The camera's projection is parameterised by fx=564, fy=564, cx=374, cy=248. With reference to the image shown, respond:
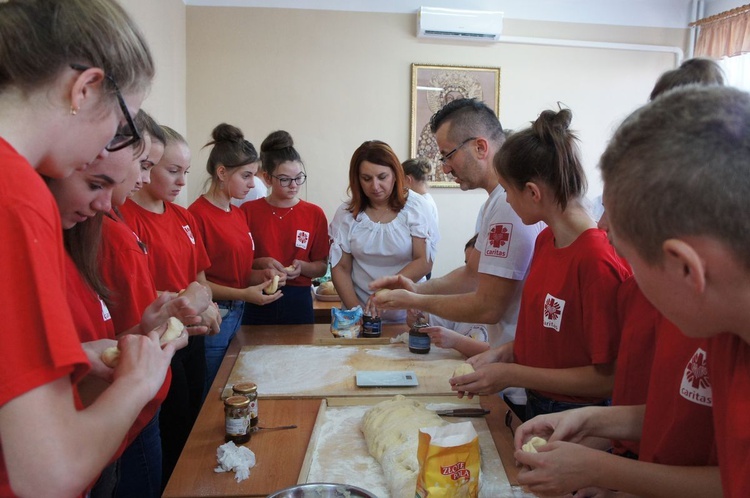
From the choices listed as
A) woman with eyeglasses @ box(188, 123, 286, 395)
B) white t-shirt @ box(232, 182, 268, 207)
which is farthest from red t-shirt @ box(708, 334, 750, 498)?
white t-shirt @ box(232, 182, 268, 207)

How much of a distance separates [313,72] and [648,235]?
5.00 metres

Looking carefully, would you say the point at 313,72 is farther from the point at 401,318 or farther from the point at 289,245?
the point at 401,318

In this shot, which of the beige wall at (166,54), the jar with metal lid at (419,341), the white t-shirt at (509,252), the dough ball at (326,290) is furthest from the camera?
the dough ball at (326,290)

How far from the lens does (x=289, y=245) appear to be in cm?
341

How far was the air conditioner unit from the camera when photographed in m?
5.19

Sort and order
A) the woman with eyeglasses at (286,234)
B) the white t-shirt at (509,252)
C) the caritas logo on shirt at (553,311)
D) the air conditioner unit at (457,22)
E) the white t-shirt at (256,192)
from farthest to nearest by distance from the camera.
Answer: the air conditioner unit at (457,22)
the white t-shirt at (256,192)
the woman with eyeglasses at (286,234)
the white t-shirt at (509,252)
the caritas logo on shirt at (553,311)

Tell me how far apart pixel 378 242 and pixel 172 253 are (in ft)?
3.61

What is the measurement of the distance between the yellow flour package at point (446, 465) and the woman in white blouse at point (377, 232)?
75.2 inches

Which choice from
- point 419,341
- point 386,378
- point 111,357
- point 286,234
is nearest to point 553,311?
point 386,378

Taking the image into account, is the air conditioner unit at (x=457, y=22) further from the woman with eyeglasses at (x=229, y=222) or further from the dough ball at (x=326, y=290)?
the woman with eyeglasses at (x=229, y=222)

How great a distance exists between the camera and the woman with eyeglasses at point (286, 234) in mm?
3316

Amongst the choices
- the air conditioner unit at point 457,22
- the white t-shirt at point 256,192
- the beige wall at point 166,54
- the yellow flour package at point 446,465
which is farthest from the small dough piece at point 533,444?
the air conditioner unit at point 457,22

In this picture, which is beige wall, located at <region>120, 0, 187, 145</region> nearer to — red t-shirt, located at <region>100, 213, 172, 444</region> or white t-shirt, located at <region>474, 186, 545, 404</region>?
red t-shirt, located at <region>100, 213, 172, 444</region>

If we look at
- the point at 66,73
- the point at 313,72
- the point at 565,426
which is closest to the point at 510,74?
the point at 313,72
